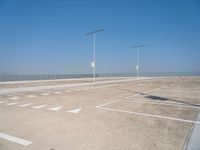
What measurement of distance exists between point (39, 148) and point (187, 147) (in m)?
3.70

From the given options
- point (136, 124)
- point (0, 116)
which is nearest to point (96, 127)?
point (136, 124)

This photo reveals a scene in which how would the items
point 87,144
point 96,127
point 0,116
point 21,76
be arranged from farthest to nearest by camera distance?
point 21,76
point 0,116
point 96,127
point 87,144

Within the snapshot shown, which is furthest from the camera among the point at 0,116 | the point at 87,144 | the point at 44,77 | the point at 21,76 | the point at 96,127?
the point at 44,77

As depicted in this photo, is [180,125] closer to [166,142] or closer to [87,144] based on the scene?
[166,142]

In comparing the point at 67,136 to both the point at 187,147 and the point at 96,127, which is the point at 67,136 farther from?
the point at 187,147

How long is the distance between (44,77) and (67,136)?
4280cm

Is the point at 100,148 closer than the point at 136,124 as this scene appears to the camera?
Yes

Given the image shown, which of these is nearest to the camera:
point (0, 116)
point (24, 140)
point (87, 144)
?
point (87, 144)

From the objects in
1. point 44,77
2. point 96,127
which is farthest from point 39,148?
point 44,77

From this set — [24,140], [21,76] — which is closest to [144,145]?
[24,140]

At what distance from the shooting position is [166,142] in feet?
13.2

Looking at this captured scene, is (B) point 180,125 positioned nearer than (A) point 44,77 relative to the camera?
Yes

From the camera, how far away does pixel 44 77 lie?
44.4 metres

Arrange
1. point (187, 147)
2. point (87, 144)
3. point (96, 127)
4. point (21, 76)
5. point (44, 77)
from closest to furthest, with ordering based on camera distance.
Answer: point (187, 147)
point (87, 144)
point (96, 127)
point (21, 76)
point (44, 77)
